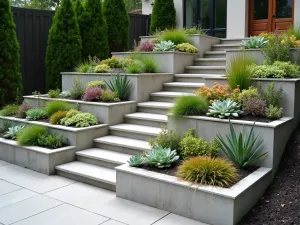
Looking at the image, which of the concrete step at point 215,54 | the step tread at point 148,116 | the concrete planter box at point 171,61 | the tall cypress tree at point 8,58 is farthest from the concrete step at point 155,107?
the tall cypress tree at point 8,58

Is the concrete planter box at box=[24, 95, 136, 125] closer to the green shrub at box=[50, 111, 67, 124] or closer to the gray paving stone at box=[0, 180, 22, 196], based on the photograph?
the green shrub at box=[50, 111, 67, 124]

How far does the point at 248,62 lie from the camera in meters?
6.10

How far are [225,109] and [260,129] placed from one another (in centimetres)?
61

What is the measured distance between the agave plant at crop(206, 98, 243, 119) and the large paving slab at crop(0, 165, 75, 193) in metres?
2.35

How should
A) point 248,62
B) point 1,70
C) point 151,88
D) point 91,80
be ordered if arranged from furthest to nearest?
point 1,70 < point 91,80 < point 151,88 < point 248,62

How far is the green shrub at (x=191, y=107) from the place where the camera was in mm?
5387

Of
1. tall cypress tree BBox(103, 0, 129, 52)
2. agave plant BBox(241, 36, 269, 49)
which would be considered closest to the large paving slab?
agave plant BBox(241, 36, 269, 49)

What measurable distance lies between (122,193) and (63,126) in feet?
6.99

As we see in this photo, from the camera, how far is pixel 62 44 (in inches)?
356

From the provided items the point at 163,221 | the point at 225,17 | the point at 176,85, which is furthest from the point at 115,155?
the point at 225,17

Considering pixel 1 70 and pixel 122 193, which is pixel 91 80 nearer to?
pixel 1 70

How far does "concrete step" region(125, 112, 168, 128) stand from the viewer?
626 cm

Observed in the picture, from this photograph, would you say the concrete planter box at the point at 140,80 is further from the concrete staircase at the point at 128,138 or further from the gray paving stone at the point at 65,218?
the gray paving stone at the point at 65,218

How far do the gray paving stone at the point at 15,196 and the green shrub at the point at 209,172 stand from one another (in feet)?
6.87
